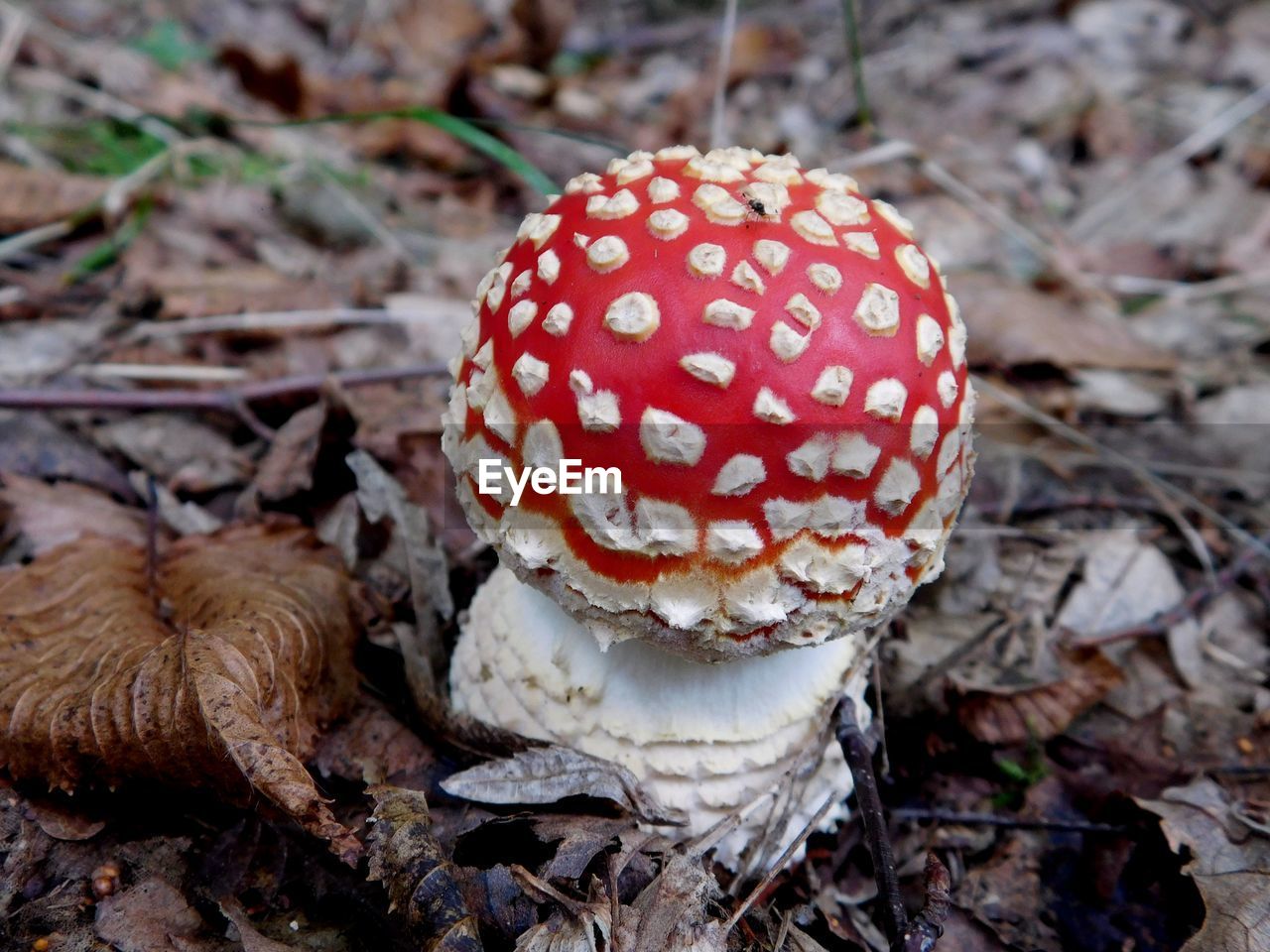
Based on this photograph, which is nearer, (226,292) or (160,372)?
(160,372)

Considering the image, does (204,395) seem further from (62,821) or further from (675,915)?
(675,915)

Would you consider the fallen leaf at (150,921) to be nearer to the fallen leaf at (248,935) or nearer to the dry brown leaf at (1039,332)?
the fallen leaf at (248,935)

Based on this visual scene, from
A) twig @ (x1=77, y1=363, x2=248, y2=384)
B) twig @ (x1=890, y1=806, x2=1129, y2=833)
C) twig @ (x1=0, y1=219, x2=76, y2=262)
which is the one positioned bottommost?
twig @ (x1=890, y1=806, x2=1129, y2=833)

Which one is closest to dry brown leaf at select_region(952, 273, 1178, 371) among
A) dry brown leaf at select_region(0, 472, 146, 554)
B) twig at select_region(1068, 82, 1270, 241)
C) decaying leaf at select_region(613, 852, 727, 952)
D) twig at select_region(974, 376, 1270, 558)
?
twig at select_region(974, 376, 1270, 558)

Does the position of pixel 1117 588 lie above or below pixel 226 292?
below

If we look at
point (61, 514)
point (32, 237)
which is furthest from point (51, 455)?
point (32, 237)

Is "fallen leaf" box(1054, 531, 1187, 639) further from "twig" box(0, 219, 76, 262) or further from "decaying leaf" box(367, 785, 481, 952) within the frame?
"twig" box(0, 219, 76, 262)

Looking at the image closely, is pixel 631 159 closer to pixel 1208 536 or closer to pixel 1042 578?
pixel 1042 578

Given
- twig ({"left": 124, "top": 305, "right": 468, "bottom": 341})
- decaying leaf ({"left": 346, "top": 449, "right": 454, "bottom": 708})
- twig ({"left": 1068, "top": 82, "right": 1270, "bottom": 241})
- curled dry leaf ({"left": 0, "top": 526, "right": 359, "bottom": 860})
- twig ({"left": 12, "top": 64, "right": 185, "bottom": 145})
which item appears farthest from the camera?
twig ({"left": 1068, "top": 82, "right": 1270, "bottom": 241})
